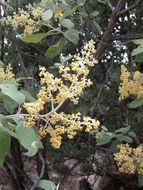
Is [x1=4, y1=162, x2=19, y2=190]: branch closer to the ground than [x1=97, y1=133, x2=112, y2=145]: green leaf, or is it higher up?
closer to the ground

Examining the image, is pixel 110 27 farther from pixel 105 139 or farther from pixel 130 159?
pixel 130 159

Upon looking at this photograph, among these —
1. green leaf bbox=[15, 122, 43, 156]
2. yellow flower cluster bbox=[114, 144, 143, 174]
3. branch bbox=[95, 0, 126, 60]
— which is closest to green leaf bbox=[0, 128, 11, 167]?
green leaf bbox=[15, 122, 43, 156]

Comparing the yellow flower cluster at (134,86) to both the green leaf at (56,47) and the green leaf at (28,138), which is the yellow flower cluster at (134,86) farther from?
the green leaf at (28,138)

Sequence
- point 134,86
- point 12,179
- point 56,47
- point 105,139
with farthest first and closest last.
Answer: point 12,179, point 105,139, point 134,86, point 56,47

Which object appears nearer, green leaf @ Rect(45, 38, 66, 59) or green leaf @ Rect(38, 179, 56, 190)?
green leaf @ Rect(38, 179, 56, 190)

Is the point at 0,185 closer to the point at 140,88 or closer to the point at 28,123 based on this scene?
the point at 140,88

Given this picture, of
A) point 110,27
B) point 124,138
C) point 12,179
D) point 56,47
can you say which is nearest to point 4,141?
point 56,47

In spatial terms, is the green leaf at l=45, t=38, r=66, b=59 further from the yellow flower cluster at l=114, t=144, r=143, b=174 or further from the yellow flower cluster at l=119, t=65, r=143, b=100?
the yellow flower cluster at l=114, t=144, r=143, b=174

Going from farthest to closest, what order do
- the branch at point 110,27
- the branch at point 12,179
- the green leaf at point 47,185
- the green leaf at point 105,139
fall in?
the branch at point 12,179 < the branch at point 110,27 < the green leaf at point 105,139 < the green leaf at point 47,185

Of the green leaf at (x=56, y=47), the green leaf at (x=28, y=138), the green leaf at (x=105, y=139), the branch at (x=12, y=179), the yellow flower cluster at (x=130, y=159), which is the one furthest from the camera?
the branch at (x=12, y=179)

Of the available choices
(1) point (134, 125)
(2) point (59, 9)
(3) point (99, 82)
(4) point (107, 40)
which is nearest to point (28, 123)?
(2) point (59, 9)

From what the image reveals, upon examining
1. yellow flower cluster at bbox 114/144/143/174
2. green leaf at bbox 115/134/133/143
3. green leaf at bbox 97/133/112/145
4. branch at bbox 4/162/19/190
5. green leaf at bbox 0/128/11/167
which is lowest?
branch at bbox 4/162/19/190

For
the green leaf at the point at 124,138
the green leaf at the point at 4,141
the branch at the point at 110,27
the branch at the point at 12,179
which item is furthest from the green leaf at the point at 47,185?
the branch at the point at 110,27

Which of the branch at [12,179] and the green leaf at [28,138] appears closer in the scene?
the green leaf at [28,138]
